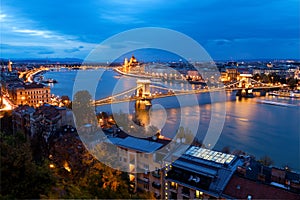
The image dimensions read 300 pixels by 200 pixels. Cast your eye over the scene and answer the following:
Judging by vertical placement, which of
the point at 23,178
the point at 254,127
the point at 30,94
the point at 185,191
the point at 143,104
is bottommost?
the point at 254,127

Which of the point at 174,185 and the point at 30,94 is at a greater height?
the point at 30,94

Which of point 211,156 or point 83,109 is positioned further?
point 83,109

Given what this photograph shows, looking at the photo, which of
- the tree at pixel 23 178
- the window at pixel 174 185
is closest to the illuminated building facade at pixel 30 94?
the window at pixel 174 185

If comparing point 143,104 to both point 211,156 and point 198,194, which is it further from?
point 198,194

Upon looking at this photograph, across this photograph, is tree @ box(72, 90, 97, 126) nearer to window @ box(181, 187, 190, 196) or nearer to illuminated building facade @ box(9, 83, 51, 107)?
window @ box(181, 187, 190, 196)

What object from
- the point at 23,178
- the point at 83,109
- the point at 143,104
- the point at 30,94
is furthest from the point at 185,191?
the point at 30,94

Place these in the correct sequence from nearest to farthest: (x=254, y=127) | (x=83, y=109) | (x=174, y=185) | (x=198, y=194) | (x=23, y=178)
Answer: (x=23, y=178) < (x=198, y=194) < (x=174, y=185) < (x=83, y=109) < (x=254, y=127)

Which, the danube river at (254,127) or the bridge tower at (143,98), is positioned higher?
the bridge tower at (143,98)

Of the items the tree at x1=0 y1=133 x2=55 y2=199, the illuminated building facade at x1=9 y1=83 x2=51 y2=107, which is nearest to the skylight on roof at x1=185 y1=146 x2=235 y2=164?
the tree at x1=0 y1=133 x2=55 y2=199

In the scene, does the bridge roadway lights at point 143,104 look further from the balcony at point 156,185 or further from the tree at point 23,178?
the tree at point 23,178

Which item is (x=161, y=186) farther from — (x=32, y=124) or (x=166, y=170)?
(x=32, y=124)

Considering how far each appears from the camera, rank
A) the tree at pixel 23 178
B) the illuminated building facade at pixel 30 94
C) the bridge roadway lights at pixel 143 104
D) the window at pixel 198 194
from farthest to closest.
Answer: the bridge roadway lights at pixel 143 104 < the illuminated building facade at pixel 30 94 < the window at pixel 198 194 < the tree at pixel 23 178

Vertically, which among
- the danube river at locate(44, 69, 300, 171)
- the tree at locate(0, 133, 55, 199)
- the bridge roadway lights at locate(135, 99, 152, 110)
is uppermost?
the tree at locate(0, 133, 55, 199)

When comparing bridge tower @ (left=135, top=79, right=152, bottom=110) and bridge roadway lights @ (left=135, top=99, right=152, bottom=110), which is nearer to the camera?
bridge roadway lights @ (left=135, top=99, right=152, bottom=110)
